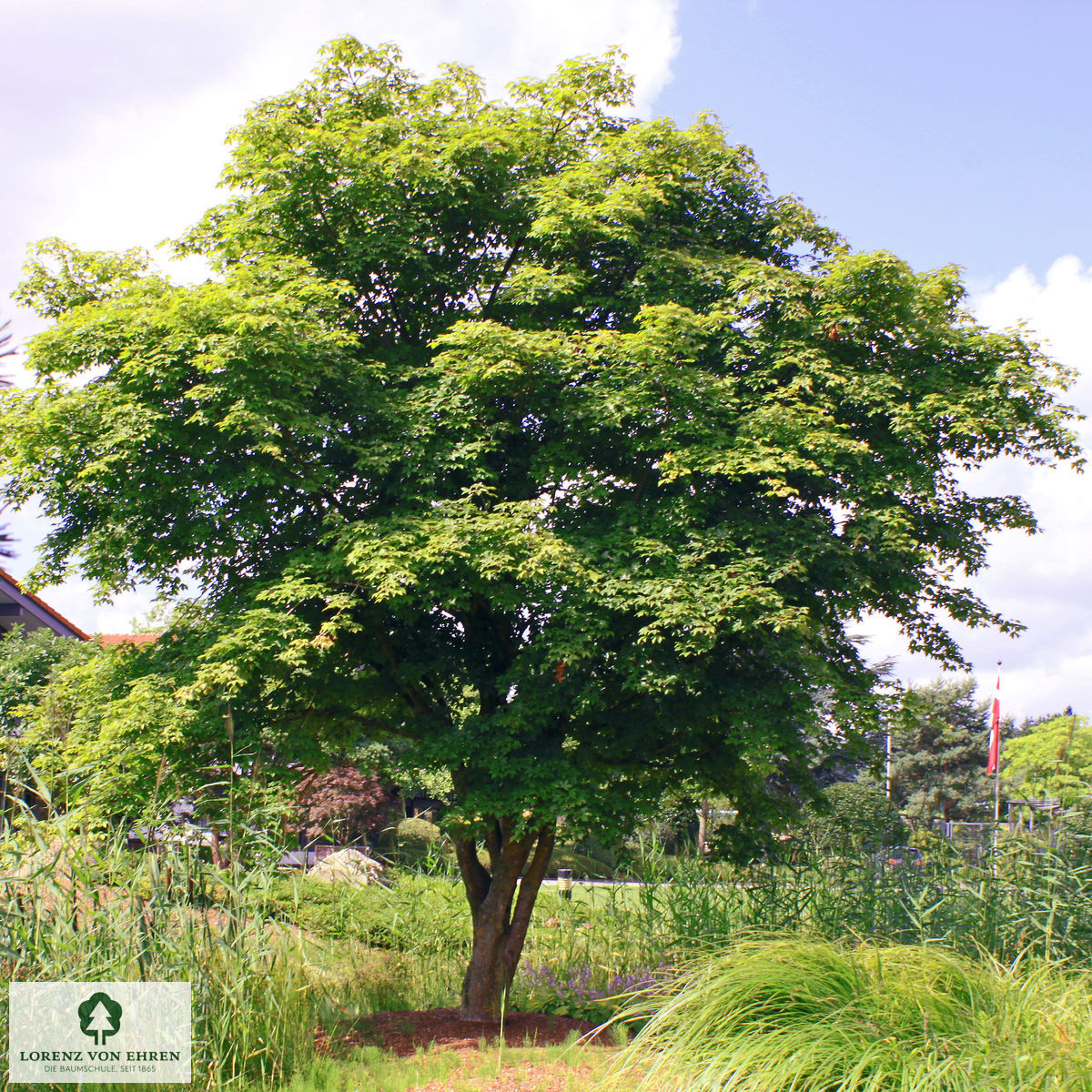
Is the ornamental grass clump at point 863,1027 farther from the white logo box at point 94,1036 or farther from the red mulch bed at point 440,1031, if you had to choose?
the red mulch bed at point 440,1031

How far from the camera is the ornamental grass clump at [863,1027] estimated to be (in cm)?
484

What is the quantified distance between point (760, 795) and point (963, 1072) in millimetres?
5565

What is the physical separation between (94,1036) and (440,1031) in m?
4.44

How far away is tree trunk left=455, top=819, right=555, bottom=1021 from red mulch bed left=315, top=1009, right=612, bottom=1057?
304mm

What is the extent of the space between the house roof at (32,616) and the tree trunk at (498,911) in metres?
18.8

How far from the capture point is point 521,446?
10242 millimetres

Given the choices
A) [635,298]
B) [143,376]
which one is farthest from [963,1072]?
[143,376]

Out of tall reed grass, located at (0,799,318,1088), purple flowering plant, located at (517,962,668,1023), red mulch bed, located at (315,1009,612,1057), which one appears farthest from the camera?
purple flowering plant, located at (517,962,668,1023)

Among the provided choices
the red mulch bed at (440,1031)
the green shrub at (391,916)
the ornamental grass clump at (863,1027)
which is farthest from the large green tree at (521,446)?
the ornamental grass clump at (863,1027)

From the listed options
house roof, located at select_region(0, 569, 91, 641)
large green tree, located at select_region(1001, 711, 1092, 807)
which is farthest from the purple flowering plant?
large green tree, located at select_region(1001, 711, 1092, 807)

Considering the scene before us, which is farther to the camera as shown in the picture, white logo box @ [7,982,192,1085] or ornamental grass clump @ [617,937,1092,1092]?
white logo box @ [7,982,192,1085]

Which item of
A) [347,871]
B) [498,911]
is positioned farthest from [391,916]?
[498,911]

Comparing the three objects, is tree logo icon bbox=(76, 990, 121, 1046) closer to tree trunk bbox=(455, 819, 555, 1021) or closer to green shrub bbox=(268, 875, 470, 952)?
tree trunk bbox=(455, 819, 555, 1021)

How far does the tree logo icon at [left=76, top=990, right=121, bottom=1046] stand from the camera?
541 cm
